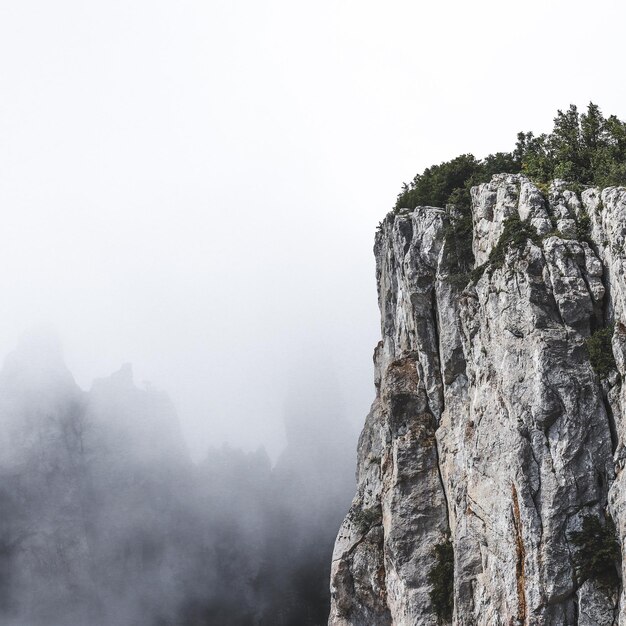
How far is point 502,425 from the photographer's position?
38688 millimetres

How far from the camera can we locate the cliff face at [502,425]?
113ft

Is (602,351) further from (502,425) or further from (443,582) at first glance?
(443,582)

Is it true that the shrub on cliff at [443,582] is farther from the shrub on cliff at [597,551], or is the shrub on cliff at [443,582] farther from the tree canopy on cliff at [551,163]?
the tree canopy on cliff at [551,163]

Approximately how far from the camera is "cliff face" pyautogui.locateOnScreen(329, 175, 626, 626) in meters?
34.4

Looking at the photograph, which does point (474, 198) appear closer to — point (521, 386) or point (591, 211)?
point (591, 211)

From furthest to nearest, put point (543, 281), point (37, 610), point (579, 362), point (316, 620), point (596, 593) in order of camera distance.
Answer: point (37, 610)
point (316, 620)
point (543, 281)
point (579, 362)
point (596, 593)

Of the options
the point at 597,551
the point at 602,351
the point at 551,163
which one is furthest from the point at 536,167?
the point at 597,551

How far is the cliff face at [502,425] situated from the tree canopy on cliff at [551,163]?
16.6 feet

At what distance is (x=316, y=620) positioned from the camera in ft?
380

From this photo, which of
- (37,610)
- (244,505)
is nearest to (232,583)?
(244,505)

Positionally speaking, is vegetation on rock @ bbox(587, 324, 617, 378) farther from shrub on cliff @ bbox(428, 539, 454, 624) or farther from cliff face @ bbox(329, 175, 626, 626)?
shrub on cliff @ bbox(428, 539, 454, 624)

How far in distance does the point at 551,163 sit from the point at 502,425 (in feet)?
74.8

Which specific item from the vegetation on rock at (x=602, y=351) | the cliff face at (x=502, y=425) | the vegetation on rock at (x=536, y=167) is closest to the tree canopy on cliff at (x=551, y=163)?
the vegetation on rock at (x=536, y=167)

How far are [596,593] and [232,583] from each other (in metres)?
111
